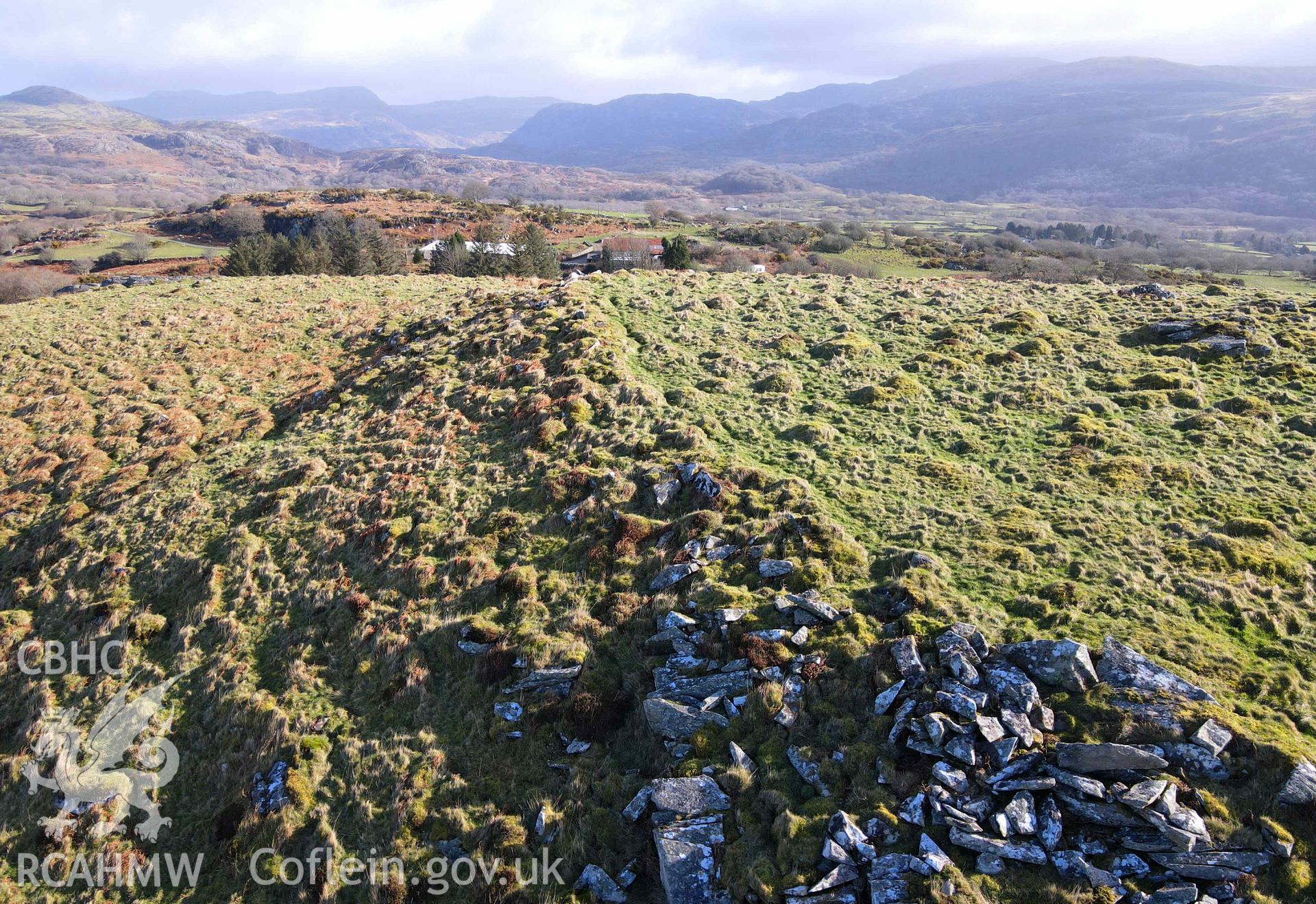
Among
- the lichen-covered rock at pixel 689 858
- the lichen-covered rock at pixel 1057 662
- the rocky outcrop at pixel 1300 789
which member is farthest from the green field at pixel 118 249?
the rocky outcrop at pixel 1300 789

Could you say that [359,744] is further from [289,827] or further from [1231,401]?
[1231,401]

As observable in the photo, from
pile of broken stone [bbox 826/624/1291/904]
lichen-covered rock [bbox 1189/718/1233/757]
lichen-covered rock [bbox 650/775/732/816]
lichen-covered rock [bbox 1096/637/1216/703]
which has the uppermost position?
lichen-covered rock [bbox 1096/637/1216/703]

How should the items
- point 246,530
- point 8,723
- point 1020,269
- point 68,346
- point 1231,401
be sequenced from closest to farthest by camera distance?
point 8,723, point 246,530, point 1231,401, point 68,346, point 1020,269

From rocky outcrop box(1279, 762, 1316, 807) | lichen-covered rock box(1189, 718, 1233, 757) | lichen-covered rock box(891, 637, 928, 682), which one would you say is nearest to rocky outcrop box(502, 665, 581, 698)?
lichen-covered rock box(891, 637, 928, 682)

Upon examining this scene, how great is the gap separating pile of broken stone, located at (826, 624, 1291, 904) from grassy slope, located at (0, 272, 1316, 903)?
43 cm

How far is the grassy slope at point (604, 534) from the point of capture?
1194cm

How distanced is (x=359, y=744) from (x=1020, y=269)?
82.0m

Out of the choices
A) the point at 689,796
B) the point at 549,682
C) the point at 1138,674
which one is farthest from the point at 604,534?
the point at 1138,674

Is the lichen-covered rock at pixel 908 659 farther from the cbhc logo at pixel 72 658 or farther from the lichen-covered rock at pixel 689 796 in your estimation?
the cbhc logo at pixel 72 658

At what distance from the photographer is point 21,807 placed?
13828 mm

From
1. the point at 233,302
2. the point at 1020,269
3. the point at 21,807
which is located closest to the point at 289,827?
the point at 21,807

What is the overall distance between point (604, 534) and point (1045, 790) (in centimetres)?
1140

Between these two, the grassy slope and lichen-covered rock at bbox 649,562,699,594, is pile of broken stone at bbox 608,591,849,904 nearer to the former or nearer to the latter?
the grassy slope

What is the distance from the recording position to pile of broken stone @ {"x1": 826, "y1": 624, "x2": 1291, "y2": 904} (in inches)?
337
